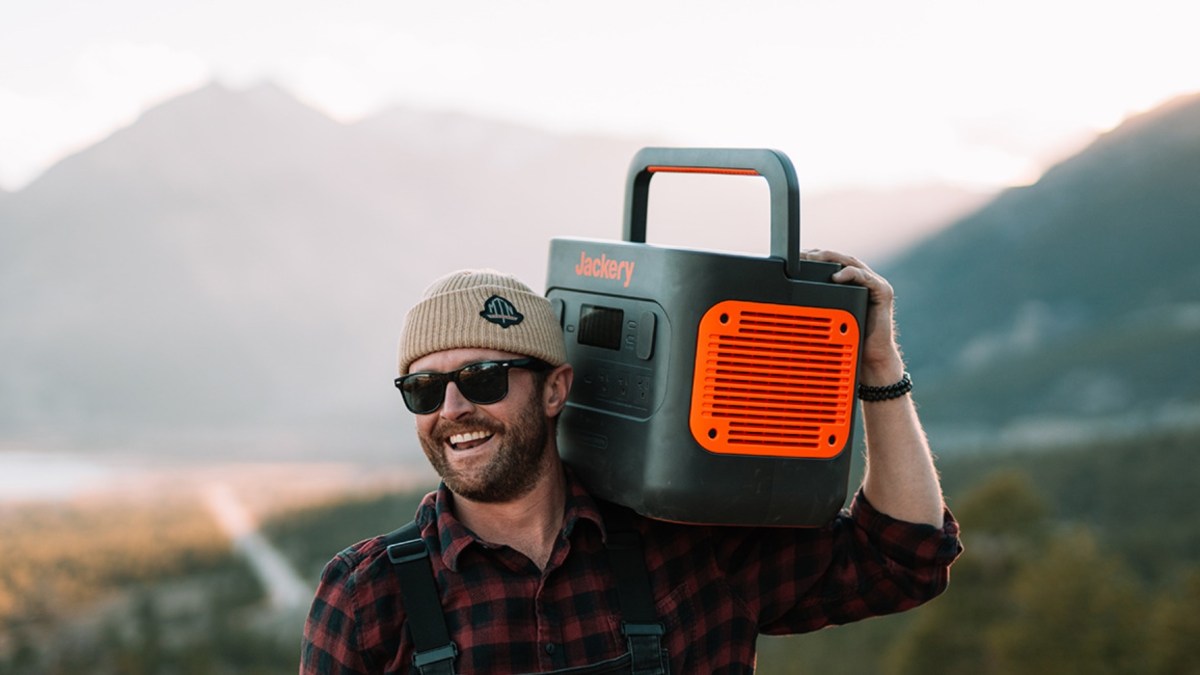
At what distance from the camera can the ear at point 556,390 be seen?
2891 millimetres

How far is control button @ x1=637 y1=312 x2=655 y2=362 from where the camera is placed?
107 inches

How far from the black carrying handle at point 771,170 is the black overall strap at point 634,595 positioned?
2.30ft

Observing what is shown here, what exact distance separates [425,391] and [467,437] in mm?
137

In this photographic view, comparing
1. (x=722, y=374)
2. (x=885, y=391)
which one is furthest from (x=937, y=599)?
(x=722, y=374)

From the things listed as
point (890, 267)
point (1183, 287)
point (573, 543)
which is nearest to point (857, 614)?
point (573, 543)

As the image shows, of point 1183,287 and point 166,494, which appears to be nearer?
point 1183,287

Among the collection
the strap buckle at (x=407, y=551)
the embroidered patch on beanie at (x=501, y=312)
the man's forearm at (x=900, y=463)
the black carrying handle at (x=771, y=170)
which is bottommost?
the strap buckle at (x=407, y=551)

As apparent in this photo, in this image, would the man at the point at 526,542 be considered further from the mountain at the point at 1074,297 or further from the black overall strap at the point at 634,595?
the mountain at the point at 1074,297

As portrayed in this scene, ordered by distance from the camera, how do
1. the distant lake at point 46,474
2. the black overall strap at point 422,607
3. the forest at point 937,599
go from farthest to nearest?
1. the distant lake at point 46,474
2. the forest at point 937,599
3. the black overall strap at point 422,607

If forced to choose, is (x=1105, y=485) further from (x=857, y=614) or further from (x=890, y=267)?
(x=890, y=267)

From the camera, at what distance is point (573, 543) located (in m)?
2.86

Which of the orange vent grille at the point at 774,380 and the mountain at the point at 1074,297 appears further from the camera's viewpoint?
the mountain at the point at 1074,297

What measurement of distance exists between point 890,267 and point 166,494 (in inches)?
3917

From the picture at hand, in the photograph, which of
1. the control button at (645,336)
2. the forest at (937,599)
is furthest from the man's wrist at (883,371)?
the forest at (937,599)
